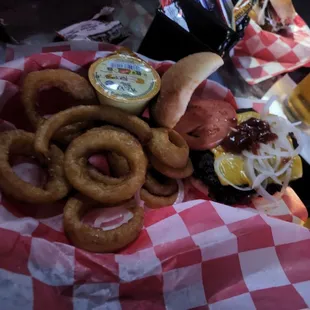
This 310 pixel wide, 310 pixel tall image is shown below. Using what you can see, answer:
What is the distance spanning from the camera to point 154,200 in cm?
152

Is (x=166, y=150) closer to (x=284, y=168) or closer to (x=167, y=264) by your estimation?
(x=167, y=264)

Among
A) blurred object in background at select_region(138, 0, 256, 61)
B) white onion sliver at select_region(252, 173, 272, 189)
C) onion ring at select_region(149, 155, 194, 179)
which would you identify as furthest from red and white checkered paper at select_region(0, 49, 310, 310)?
blurred object in background at select_region(138, 0, 256, 61)

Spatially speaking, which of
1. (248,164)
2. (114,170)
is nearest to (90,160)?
(114,170)

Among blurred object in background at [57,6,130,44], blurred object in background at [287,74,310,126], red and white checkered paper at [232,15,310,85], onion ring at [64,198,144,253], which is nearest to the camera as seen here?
onion ring at [64,198,144,253]

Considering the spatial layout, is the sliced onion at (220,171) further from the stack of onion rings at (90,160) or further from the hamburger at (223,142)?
the stack of onion rings at (90,160)

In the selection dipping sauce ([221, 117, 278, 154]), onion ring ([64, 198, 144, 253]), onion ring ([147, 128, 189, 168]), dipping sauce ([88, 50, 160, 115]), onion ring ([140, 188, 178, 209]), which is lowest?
onion ring ([140, 188, 178, 209])

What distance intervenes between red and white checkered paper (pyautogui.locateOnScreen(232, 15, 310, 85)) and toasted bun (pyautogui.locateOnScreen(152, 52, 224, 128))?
967mm

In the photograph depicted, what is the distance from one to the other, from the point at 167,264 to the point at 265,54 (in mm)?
1737

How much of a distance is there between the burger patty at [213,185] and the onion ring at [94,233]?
→ 1.34 feet

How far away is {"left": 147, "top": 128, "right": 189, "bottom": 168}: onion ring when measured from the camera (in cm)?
148

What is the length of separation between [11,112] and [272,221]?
3.53 ft

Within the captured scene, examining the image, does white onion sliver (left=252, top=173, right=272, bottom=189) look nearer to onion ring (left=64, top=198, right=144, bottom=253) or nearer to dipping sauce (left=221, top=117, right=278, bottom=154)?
dipping sauce (left=221, top=117, right=278, bottom=154)

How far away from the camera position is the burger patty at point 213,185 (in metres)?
1.61

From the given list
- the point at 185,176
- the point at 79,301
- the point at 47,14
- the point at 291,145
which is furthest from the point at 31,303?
the point at 47,14
